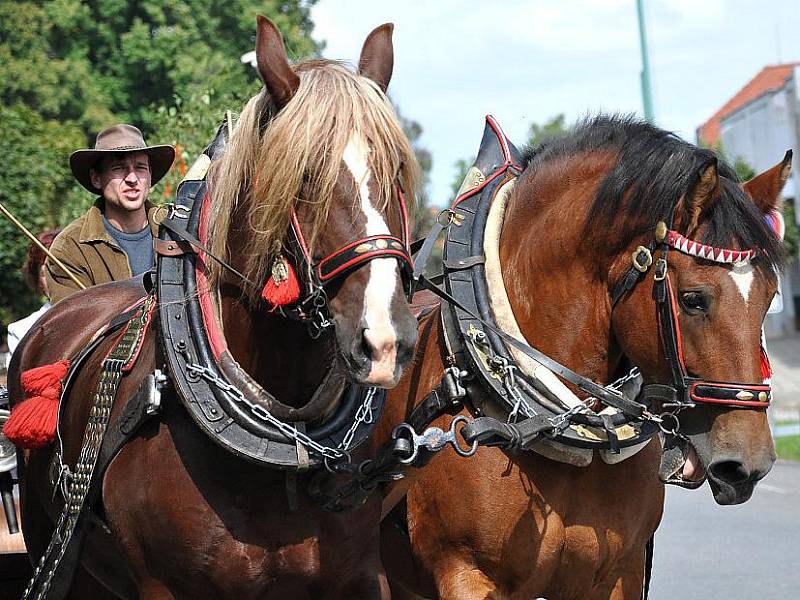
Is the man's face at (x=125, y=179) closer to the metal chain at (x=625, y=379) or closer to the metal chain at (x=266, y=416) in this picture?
the metal chain at (x=266, y=416)

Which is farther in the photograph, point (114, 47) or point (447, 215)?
point (114, 47)

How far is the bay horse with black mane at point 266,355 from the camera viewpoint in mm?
3029

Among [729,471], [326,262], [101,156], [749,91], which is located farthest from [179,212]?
[749,91]

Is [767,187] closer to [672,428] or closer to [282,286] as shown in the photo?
[672,428]

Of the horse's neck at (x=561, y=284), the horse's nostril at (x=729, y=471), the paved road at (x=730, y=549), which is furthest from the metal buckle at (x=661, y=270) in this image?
the paved road at (x=730, y=549)

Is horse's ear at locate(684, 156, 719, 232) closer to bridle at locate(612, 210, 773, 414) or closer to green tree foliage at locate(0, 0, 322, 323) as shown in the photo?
bridle at locate(612, 210, 773, 414)

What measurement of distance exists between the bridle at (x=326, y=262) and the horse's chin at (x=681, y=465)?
1.13 metres

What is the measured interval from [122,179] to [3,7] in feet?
71.9

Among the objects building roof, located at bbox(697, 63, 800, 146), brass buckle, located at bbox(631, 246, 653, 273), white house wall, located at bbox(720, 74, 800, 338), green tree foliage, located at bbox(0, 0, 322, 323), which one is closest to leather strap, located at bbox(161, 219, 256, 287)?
brass buckle, located at bbox(631, 246, 653, 273)

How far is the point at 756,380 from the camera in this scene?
138 inches

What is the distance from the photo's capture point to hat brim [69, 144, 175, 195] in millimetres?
4902

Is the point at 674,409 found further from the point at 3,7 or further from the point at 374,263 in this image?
the point at 3,7

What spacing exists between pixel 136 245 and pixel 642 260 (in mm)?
2282

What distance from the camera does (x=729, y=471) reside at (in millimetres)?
3494
